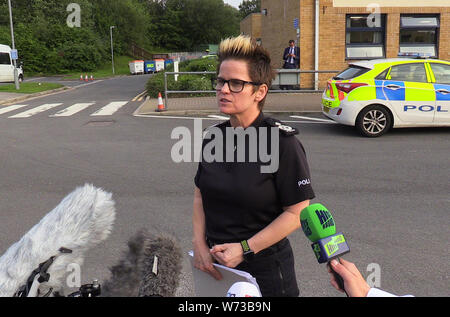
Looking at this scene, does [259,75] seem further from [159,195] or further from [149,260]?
[159,195]

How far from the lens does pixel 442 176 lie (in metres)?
6.84

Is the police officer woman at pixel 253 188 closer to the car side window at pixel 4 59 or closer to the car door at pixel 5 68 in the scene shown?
the car door at pixel 5 68

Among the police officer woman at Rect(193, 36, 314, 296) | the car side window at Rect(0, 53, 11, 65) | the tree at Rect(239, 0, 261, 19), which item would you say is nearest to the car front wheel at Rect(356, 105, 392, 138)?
the police officer woman at Rect(193, 36, 314, 296)

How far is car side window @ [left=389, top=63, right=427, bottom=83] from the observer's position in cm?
999

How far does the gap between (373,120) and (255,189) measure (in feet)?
28.2

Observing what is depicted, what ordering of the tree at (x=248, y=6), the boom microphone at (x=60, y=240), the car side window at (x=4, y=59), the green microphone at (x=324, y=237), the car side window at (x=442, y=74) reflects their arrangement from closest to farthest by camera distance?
the green microphone at (x=324, y=237), the boom microphone at (x=60, y=240), the car side window at (x=442, y=74), the car side window at (x=4, y=59), the tree at (x=248, y=6)

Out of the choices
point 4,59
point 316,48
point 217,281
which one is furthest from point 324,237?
point 4,59

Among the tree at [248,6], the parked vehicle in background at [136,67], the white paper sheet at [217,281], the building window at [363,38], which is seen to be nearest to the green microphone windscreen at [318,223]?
the white paper sheet at [217,281]

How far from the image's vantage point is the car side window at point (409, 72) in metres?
9.99

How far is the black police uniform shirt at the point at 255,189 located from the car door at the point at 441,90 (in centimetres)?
890

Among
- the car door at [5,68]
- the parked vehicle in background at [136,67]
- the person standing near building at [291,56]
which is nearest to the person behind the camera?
the person standing near building at [291,56]

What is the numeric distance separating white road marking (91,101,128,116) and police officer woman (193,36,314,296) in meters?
13.2

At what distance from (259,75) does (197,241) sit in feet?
2.61

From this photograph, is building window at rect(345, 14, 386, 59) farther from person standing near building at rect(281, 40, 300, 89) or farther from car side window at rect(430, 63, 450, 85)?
car side window at rect(430, 63, 450, 85)
